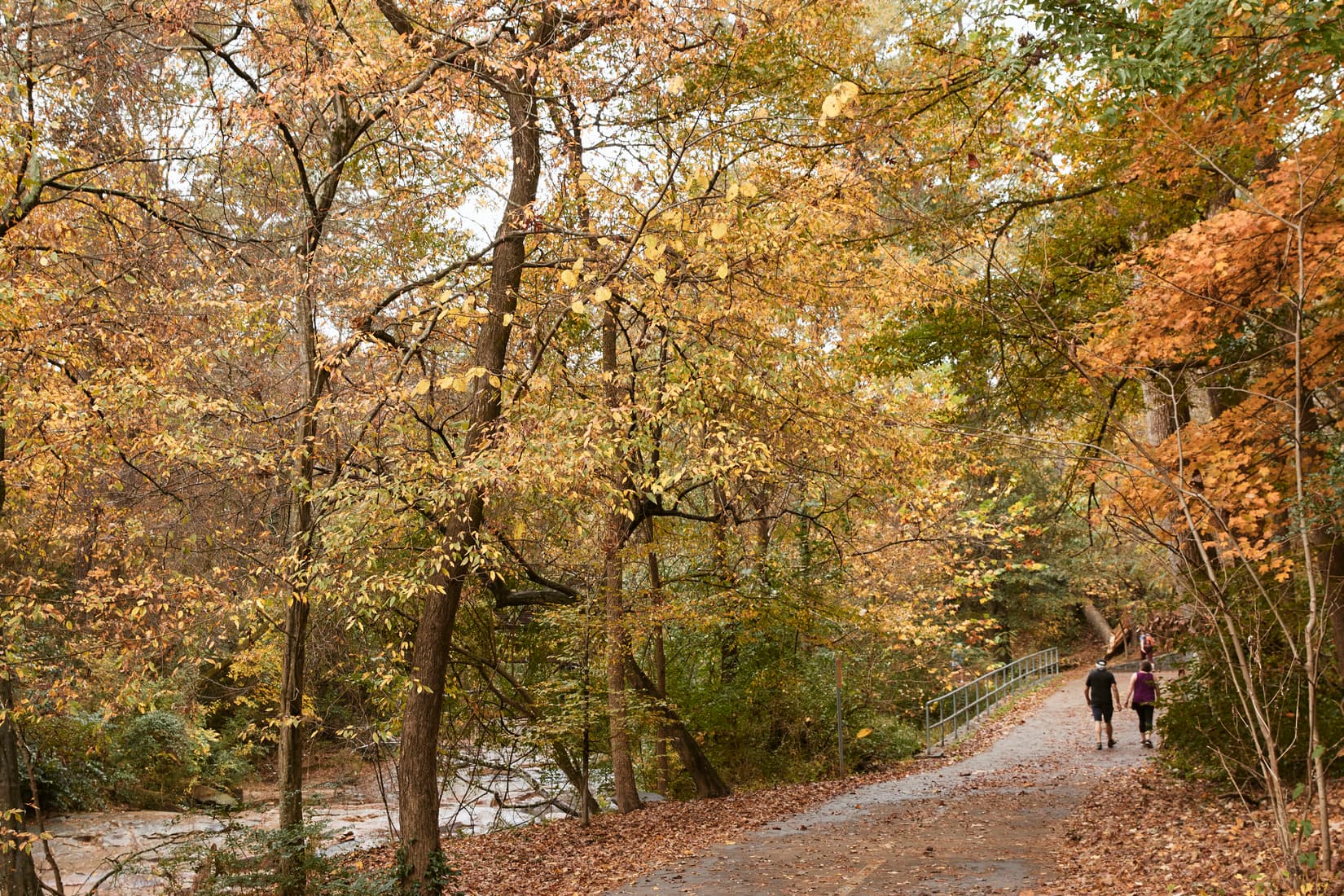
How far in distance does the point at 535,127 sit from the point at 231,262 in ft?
12.9

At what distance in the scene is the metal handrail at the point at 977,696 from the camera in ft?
64.3

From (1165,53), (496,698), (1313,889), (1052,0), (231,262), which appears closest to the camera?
(1313,889)

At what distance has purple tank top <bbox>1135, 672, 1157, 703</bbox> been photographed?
15.4m

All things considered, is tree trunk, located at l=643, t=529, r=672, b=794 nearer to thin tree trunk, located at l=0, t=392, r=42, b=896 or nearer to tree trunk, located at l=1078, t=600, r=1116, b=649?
thin tree trunk, located at l=0, t=392, r=42, b=896

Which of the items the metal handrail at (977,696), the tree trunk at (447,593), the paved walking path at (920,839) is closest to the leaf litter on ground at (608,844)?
the paved walking path at (920,839)

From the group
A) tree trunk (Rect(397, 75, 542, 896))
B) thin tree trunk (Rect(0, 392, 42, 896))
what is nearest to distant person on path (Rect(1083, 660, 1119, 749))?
tree trunk (Rect(397, 75, 542, 896))

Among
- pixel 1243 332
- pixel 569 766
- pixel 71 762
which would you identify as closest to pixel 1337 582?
pixel 1243 332

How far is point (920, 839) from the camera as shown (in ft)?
32.7

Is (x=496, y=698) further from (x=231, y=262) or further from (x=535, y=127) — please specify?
(x=535, y=127)

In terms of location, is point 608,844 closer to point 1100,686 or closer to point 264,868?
point 264,868

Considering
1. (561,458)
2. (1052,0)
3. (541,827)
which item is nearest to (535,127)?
(561,458)

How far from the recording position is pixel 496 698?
44.4 feet

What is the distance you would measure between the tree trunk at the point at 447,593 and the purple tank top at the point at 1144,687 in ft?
36.7

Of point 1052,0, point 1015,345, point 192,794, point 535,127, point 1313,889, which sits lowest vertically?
point 192,794
